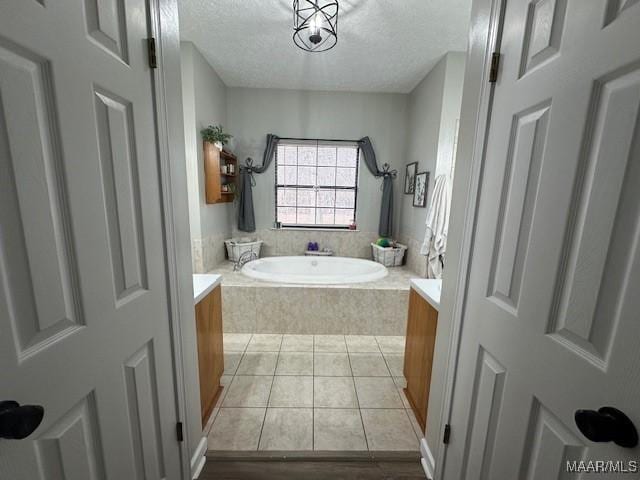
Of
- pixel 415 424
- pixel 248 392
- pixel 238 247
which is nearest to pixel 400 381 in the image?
pixel 415 424

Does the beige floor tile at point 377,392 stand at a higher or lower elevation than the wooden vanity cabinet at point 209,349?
lower

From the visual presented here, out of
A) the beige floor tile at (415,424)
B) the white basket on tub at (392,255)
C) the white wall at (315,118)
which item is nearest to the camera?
the beige floor tile at (415,424)

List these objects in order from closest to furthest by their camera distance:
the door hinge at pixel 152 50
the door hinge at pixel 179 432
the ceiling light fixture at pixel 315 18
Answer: the door hinge at pixel 152 50
the door hinge at pixel 179 432
the ceiling light fixture at pixel 315 18

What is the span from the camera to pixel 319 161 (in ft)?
13.0

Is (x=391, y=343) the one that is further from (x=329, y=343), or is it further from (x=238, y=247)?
(x=238, y=247)

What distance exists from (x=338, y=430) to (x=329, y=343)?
97 centimetres

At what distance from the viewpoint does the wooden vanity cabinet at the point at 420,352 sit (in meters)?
1.51

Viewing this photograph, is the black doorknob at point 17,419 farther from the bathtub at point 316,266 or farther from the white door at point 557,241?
the bathtub at point 316,266

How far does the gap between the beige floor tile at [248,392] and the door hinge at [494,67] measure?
2.13 meters

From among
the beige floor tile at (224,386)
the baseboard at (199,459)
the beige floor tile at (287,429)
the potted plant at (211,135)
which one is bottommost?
the beige floor tile at (224,386)

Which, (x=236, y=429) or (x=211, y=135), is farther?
(x=211, y=135)

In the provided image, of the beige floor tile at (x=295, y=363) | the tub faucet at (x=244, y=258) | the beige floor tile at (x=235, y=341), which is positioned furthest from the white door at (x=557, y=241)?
the tub faucet at (x=244, y=258)

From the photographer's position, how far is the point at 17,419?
0.47 meters

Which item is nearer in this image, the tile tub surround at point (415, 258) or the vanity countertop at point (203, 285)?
the vanity countertop at point (203, 285)
